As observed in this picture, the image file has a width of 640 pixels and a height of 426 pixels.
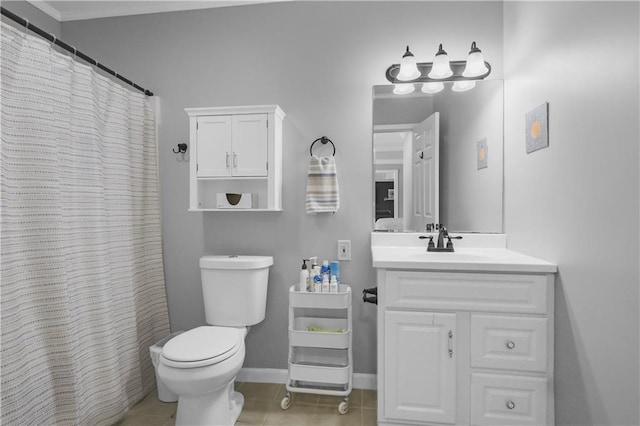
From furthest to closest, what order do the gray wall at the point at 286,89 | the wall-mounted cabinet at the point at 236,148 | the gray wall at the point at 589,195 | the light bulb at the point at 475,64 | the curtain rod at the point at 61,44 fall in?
1. the gray wall at the point at 286,89
2. the wall-mounted cabinet at the point at 236,148
3. the light bulb at the point at 475,64
4. the curtain rod at the point at 61,44
5. the gray wall at the point at 589,195

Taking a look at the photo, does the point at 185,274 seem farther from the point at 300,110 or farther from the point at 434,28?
the point at 434,28

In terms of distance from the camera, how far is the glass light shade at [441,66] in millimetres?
1934

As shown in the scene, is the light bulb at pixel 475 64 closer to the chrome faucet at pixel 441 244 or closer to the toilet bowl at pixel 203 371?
the chrome faucet at pixel 441 244

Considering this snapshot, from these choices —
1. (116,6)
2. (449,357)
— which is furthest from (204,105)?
(449,357)

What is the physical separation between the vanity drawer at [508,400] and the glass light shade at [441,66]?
163 centimetres

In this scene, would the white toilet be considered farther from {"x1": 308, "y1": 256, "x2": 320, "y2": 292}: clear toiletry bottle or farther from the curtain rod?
the curtain rod

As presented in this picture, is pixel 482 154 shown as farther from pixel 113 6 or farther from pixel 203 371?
pixel 113 6

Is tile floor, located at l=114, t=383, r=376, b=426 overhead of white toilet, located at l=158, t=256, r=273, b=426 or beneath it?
beneath

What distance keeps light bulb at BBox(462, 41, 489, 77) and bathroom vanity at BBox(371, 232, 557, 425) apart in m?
1.12

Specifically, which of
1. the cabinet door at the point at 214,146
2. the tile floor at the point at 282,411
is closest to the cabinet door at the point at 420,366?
the tile floor at the point at 282,411

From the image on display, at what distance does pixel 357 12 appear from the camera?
213 cm

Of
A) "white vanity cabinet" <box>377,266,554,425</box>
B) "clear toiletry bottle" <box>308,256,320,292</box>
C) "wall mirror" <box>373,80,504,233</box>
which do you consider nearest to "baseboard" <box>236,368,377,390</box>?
"clear toiletry bottle" <box>308,256,320,292</box>

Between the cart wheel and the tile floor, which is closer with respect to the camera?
the tile floor

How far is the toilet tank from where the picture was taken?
6.49ft
